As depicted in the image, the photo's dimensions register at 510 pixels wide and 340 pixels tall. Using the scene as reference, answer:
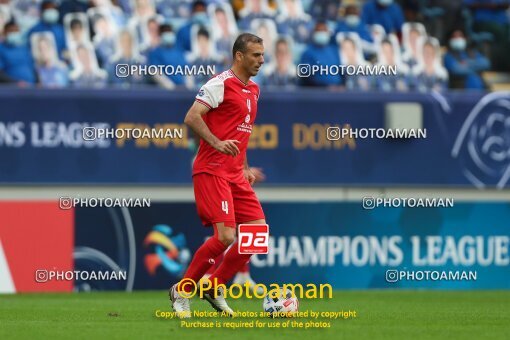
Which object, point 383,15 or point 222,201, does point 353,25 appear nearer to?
point 383,15

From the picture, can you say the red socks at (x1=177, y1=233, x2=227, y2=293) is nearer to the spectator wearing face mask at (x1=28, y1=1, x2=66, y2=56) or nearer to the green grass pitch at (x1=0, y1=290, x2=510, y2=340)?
the green grass pitch at (x1=0, y1=290, x2=510, y2=340)

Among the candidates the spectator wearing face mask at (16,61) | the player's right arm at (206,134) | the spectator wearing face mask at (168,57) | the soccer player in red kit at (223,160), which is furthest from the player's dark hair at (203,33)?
the player's right arm at (206,134)

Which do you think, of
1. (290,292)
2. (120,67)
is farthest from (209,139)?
(120,67)

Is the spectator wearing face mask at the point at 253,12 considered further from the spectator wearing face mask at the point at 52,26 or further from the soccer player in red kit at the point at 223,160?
the soccer player in red kit at the point at 223,160

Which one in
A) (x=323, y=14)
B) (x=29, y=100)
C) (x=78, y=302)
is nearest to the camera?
(x=78, y=302)

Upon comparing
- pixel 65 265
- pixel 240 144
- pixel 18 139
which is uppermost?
pixel 240 144

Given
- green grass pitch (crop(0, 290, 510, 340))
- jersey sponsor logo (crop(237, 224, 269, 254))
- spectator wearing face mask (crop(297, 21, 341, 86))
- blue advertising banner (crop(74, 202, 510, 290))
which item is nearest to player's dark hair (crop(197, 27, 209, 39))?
spectator wearing face mask (crop(297, 21, 341, 86))

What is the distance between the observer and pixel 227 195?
10227 millimetres

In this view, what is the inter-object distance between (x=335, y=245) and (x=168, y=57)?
3.33 m

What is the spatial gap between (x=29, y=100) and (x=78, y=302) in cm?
284

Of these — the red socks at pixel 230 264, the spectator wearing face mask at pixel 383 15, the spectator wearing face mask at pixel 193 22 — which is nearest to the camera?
the red socks at pixel 230 264

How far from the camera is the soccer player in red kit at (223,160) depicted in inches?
400

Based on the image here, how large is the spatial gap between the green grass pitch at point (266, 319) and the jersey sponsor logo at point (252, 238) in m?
0.59

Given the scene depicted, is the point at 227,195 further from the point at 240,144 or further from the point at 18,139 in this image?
the point at 18,139
